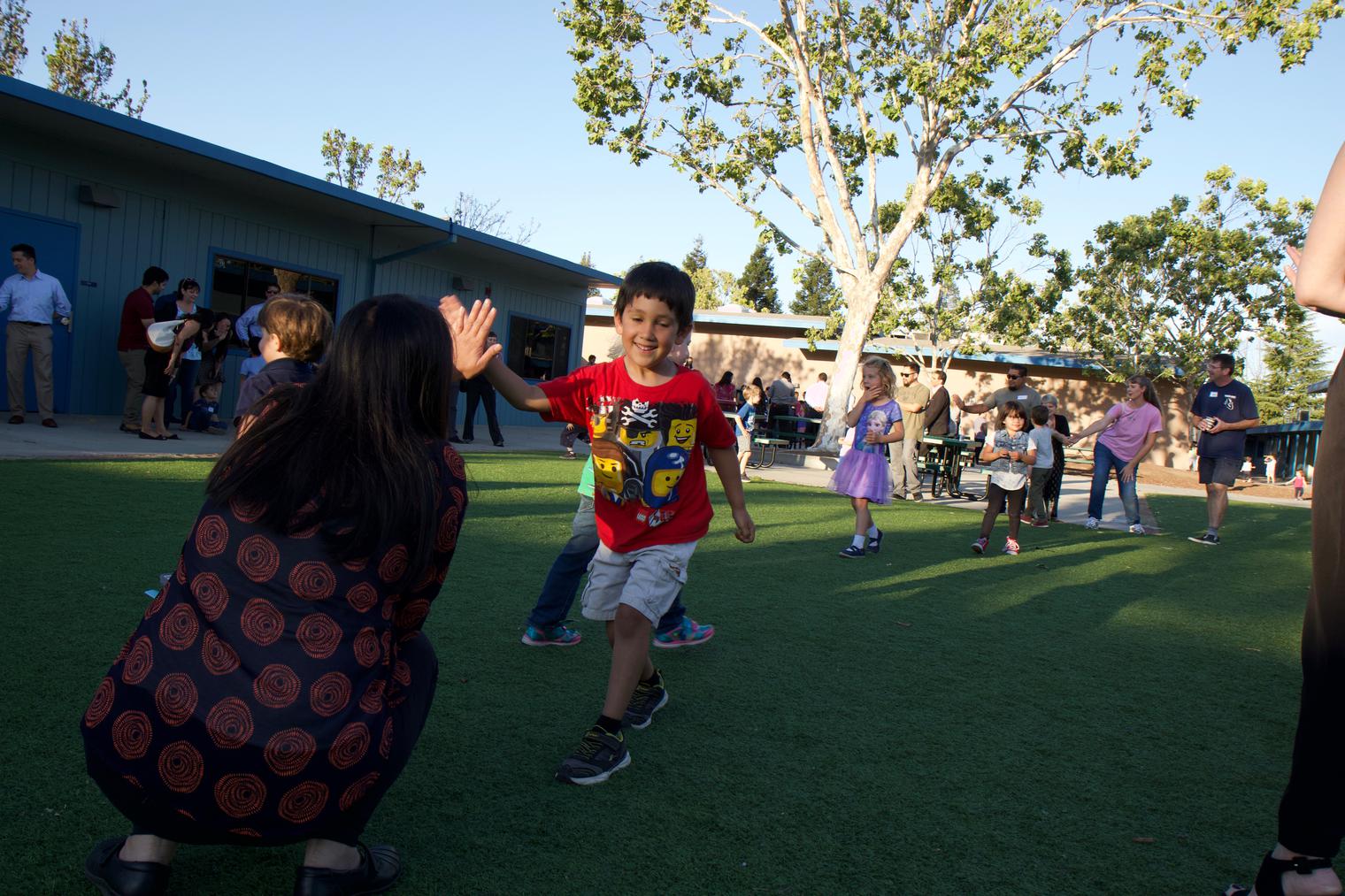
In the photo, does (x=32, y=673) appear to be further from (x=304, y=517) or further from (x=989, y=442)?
(x=989, y=442)

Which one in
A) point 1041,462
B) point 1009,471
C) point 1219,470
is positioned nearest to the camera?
point 1009,471

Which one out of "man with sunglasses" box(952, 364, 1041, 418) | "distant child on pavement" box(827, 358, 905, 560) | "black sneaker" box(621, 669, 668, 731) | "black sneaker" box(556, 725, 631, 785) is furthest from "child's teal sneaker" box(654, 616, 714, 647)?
"man with sunglasses" box(952, 364, 1041, 418)

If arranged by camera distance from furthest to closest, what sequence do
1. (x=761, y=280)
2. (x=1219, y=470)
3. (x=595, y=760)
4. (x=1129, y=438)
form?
(x=761, y=280) → (x=1129, y=438) → (x=1219, y=470) → (x=595, y=760)

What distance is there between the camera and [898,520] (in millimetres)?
10781

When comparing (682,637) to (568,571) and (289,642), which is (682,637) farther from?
(289,642)

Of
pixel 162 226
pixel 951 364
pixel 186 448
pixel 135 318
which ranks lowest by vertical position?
pixel 186 448

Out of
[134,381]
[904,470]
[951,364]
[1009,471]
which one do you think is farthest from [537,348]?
[951,364]

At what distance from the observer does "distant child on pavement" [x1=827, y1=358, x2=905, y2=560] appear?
7809 millimetres

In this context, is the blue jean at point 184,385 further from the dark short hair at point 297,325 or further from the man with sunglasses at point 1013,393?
the man with sunglasses at point 1013,393

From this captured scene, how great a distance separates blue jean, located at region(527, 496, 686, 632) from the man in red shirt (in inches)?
342

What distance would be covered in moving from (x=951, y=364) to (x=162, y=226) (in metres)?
26.2

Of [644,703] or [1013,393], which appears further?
[1013,393]

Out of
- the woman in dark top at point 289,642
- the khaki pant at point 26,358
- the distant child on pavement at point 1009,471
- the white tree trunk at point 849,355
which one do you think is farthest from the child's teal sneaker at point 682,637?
the white tree trunk at point 849,355

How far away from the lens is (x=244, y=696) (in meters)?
1.91
